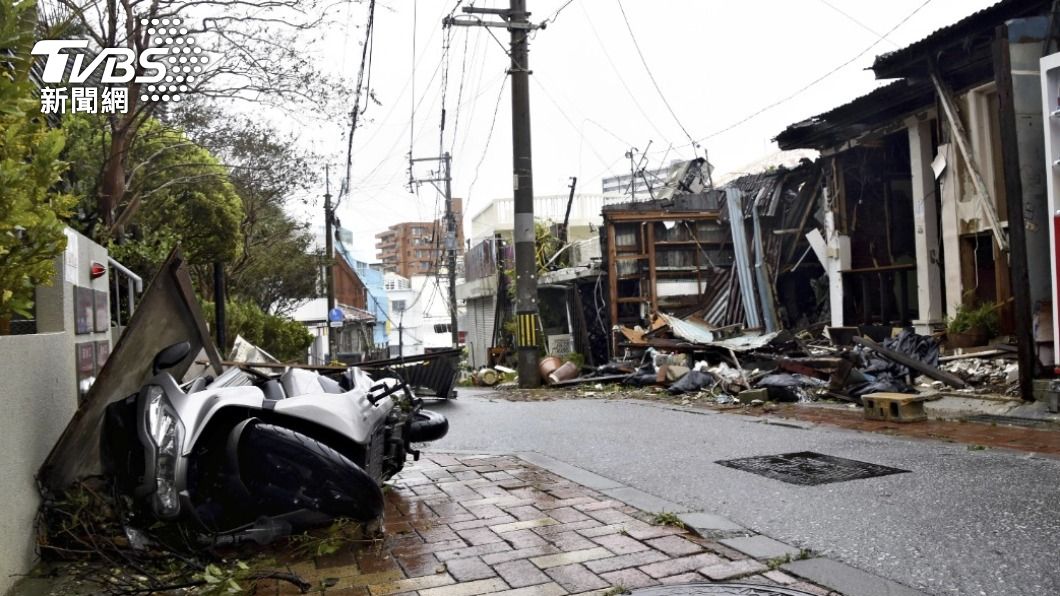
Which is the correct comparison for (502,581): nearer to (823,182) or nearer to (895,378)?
(895,378)

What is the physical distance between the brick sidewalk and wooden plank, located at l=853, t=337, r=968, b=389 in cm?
657

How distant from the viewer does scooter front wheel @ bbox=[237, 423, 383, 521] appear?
402 centimetres

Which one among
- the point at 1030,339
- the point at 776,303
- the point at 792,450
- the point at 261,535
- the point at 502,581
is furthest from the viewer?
the point at 776,303

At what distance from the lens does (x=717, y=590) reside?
345 cm

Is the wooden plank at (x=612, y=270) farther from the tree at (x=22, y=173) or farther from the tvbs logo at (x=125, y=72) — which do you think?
the tree at (x=22, y=173)

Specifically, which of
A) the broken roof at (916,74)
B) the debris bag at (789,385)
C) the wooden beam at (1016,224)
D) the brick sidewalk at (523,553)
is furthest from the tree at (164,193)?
the broken roof at (916,74)

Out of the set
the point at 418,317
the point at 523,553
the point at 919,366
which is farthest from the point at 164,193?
the point at 418,317

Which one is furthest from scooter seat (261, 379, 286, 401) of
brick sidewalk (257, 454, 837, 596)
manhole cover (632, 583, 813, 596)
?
manhole cover (632, 583, 813, 596)

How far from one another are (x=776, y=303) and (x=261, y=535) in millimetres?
15481

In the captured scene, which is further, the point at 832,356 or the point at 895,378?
the point at 832,356

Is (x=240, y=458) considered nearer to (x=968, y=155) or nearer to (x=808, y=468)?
(x=808, y=468)

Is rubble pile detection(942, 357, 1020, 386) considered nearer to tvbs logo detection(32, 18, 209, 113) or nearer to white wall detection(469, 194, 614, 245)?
tvbs logo detection(32, 18, 209, 113)

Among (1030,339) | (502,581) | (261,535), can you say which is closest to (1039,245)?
(1030,339)

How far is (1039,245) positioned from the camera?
888 centimetres
